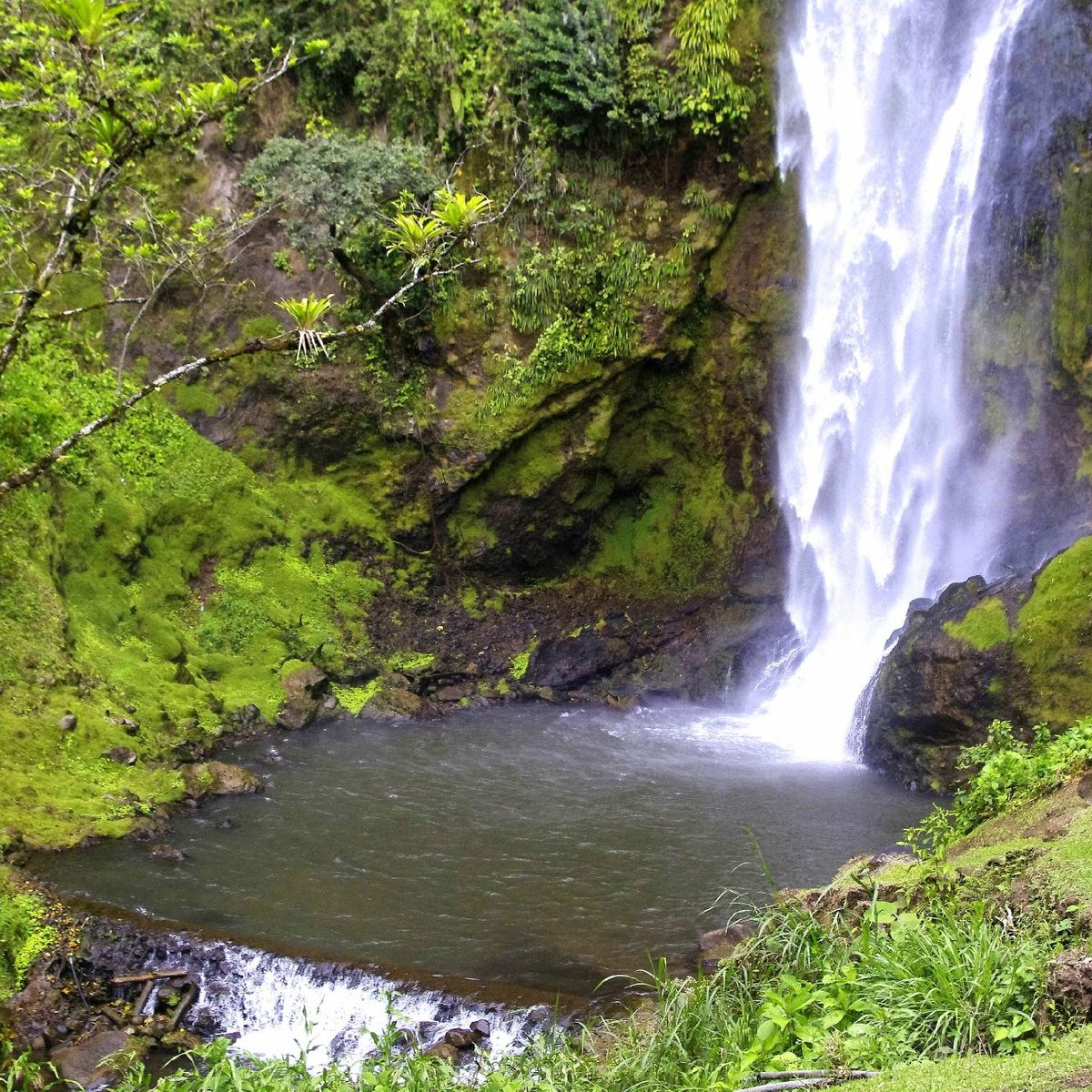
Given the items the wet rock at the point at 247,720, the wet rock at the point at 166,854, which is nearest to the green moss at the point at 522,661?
the wet rock at the point at 247,720

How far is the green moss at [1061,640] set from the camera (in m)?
10.7

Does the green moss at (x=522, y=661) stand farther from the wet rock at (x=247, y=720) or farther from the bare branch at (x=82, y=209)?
the bare branch at (x=82, y=209)

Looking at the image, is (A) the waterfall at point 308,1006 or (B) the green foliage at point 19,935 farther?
(B) the green foliage at point 19,935

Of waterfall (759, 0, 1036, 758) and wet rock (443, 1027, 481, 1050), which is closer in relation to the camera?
wet rock (443, 1027, 481, 1050)

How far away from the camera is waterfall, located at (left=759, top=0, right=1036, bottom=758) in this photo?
549 inches

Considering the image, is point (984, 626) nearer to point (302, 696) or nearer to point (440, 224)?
point (302, 696)

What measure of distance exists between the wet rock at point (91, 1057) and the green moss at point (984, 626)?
29.8 feet

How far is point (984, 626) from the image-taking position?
11453 millimetres

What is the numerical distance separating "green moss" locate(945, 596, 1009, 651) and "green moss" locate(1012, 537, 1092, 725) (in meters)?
0.17

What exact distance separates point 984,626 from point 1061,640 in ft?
2.69

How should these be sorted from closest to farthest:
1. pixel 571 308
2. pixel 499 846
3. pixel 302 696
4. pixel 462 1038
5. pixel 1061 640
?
pixel 462 1038 → pixel 499 846 → pixel 1061 640 → pixel 302 696 → pixel 571 308

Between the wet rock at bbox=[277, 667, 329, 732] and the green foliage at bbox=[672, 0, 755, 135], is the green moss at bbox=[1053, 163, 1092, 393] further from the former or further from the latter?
the wet rock at bbox=[277, 667, 329, 732]

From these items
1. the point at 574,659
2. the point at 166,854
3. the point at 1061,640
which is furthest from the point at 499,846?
the point at 1061,640

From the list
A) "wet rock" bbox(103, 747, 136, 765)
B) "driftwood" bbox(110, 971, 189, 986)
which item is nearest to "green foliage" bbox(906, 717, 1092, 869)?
"driftwood" bbox(110, 971, 189, 986)
